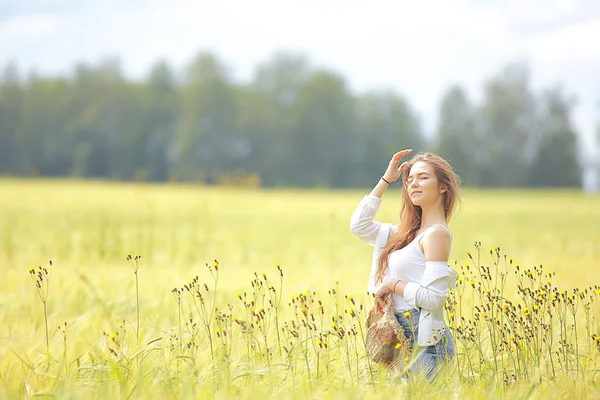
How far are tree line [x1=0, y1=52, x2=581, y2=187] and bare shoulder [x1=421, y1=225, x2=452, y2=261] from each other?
44.5 m

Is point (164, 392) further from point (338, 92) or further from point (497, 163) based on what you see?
point (338, 92)

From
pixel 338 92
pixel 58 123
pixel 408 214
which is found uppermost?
pixel 338 92

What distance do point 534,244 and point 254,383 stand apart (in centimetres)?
1253

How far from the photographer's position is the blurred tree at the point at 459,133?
50344mm

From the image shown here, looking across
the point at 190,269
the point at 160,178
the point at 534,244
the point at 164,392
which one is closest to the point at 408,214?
the point at 164,392

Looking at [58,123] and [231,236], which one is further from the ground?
[58,123]

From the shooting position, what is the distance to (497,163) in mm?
53750

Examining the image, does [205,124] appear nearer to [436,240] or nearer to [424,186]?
[424,186]

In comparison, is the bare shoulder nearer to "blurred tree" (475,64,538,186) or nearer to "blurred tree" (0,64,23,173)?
"blurred tree" (0,64,23,173)

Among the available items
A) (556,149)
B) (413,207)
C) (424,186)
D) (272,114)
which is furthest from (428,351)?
(272,114)

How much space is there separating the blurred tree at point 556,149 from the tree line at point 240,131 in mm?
86

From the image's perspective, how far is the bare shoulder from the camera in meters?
4.23

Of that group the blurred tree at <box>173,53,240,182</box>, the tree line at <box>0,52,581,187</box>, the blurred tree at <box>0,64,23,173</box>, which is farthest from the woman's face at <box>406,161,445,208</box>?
the blurred tree at <box>173,53,240,182</box>

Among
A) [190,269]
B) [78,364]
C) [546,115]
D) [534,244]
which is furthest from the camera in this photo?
[546,115]
